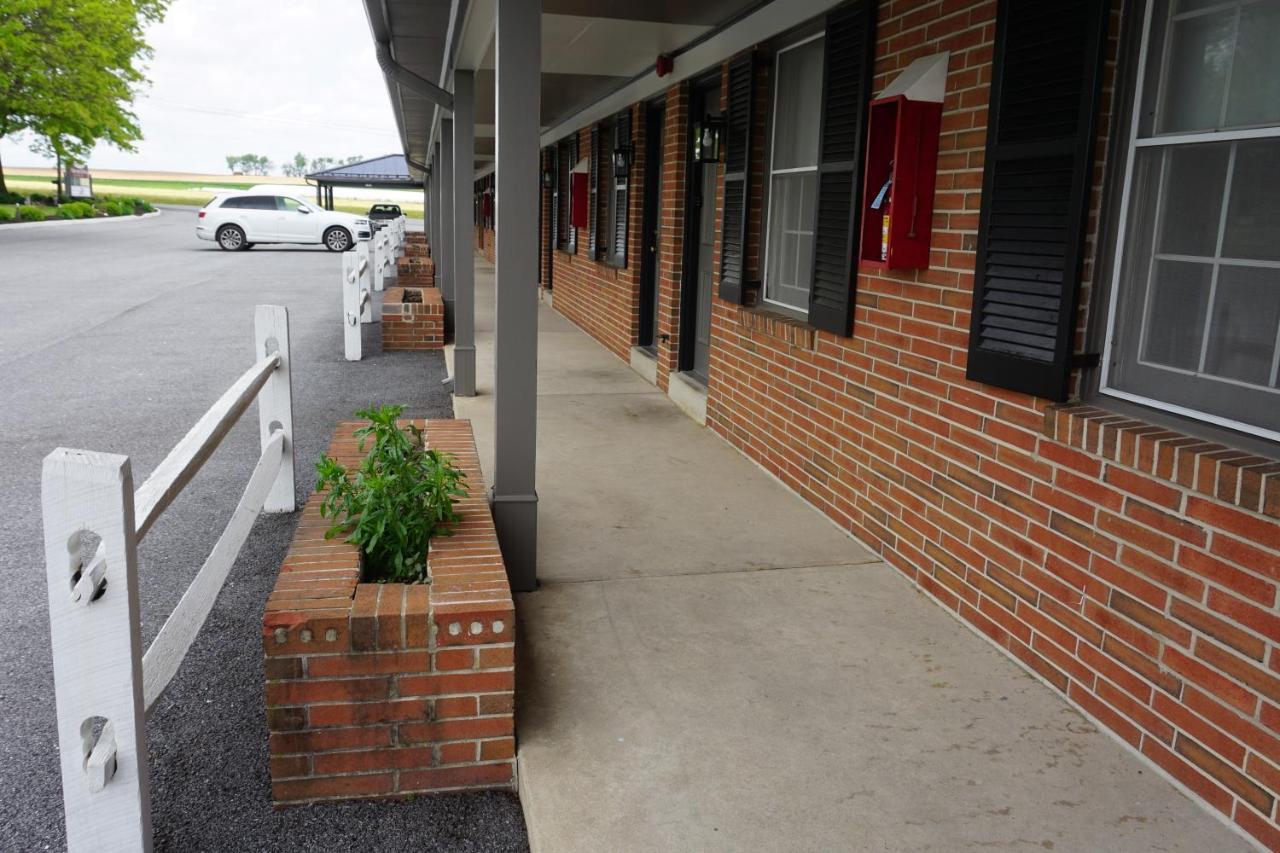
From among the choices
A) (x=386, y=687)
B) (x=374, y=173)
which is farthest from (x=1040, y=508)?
(x=374, y=173)

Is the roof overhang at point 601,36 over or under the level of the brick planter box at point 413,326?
Answer: over

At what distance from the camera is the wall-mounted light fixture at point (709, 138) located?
21.1ft

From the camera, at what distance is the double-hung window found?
5395 mm

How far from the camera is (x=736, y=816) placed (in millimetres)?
2520

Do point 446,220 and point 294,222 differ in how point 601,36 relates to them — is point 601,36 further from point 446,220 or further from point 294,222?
point 294,222

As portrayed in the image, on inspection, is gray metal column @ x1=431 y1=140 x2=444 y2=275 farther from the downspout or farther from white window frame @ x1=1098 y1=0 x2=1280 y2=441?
white window frame @ x1=1098 y1=0 x2=1280 y2=441

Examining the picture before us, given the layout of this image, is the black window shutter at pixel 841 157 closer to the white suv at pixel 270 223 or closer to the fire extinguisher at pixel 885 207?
the fire extinguisher at pixel 885 207

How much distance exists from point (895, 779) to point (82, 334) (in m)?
10.8

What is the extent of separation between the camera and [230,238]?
2778 cm

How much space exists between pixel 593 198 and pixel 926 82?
7799 millimetres

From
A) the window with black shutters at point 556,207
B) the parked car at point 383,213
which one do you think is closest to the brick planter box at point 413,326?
the window with black shutters at point 556,207

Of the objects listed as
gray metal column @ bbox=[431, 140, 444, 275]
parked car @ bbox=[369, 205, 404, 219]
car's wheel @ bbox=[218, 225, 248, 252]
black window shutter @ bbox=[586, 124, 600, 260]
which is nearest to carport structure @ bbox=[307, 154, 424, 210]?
parked car @ bbox=[369, 205, 404, 219]

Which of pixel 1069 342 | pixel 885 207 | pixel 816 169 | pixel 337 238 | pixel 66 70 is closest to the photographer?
pixel 1069 342

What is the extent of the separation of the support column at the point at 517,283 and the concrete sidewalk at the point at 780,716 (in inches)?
12.4
